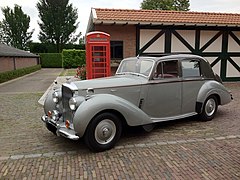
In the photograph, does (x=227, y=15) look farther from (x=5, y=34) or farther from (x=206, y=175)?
(x=5, y=34)

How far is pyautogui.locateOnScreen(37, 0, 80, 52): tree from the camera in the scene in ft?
138

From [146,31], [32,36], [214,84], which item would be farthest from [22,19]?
[214,84]

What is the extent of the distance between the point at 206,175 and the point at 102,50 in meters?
7.55

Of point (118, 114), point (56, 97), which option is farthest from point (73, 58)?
point (118, 114)

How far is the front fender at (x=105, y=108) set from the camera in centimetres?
389

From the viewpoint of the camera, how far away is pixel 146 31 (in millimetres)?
11766

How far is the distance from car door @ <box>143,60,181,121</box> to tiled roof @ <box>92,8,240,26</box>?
6.08 metres

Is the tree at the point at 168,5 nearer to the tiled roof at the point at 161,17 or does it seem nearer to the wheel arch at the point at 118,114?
the tiled roof at the point at 161,17

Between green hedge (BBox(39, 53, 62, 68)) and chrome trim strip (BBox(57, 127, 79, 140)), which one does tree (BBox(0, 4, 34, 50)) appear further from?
chrome trim strip (BBox(57, 127, 79, 140))

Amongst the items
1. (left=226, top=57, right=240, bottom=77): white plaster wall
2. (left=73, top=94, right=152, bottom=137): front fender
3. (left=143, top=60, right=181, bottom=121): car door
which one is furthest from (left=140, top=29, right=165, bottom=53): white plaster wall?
(left=73, top=94, right=152, bottom=137): front fender

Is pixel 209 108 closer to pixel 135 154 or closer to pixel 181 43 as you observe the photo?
pixel 135 154

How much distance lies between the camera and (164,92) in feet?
16.6

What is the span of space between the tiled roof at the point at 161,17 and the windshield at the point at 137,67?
534 centimetres

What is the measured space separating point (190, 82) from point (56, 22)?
133 feet
